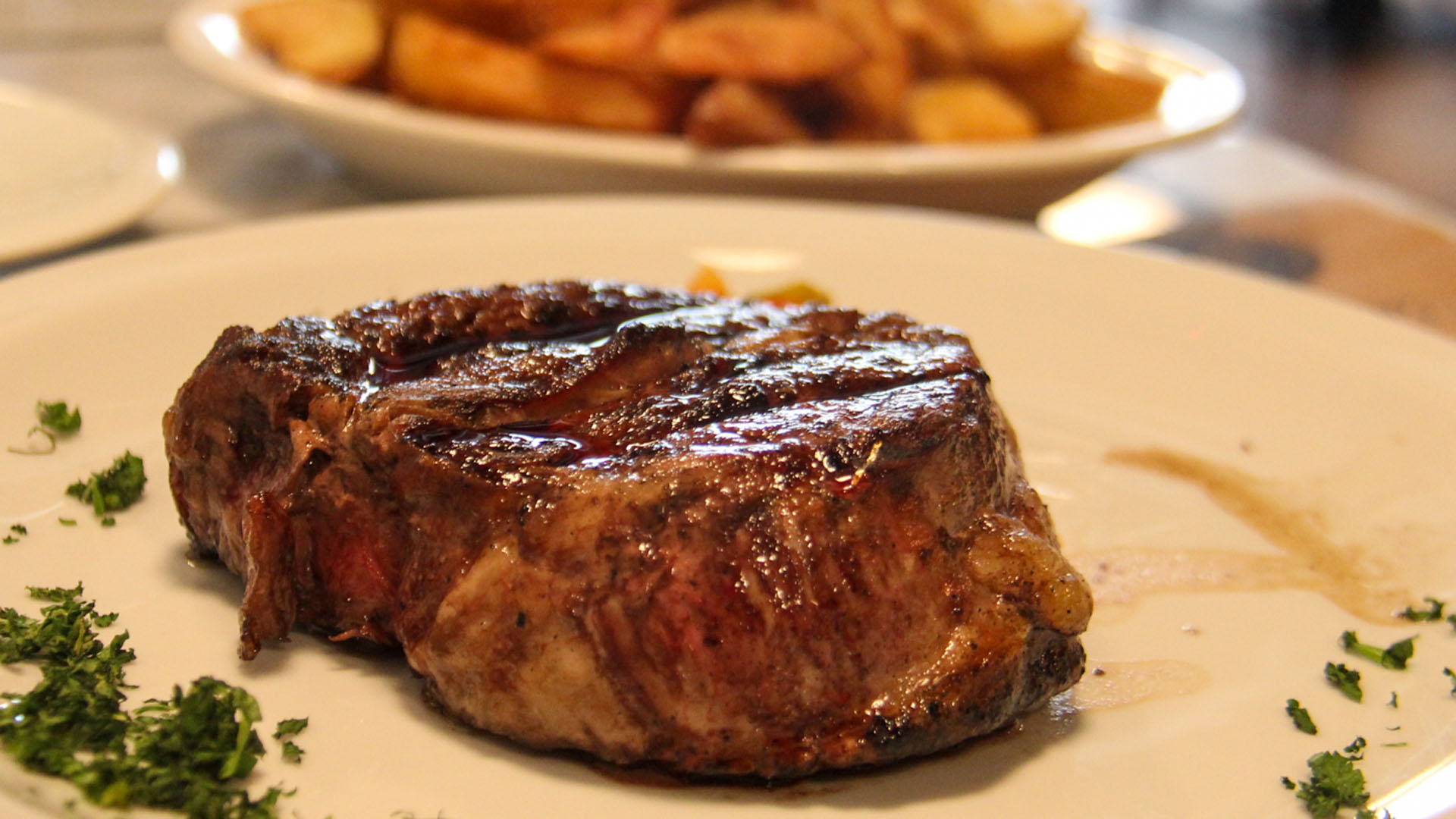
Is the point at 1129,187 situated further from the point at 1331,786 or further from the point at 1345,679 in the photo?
the point at 1331,786

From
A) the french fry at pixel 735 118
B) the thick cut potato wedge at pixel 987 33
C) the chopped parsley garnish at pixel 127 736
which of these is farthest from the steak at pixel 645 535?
the thick cut potato wedge at pixel 987 33

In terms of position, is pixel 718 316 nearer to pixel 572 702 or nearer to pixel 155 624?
pixel 572 702

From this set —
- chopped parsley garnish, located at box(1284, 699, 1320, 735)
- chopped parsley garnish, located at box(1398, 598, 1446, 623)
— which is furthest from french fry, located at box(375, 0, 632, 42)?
chopped parsley garnish, located at box(1284, 699, 1320, 735)

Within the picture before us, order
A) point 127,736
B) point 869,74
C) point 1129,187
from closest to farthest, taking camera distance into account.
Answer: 1. point 127,736
2. point 869,74
3. point 1129,187

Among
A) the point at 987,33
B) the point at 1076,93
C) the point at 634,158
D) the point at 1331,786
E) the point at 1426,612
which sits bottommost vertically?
the point at 1331,786

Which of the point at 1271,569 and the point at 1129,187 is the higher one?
the point at 1129,187

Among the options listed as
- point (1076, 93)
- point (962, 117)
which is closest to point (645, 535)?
point (962, 117)

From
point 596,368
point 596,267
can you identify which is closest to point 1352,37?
point 596,267

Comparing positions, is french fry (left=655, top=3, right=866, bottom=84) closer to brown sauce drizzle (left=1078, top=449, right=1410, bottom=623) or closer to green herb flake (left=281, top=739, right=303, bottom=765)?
brown sauce drizzle (left=1078, top=449, right=1410, bottom=623)
